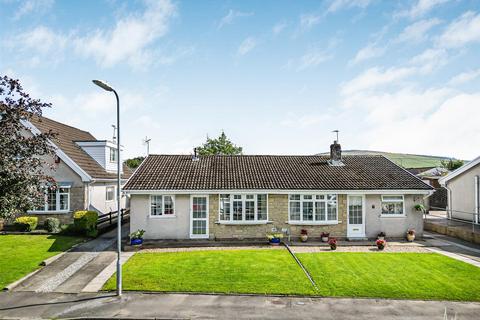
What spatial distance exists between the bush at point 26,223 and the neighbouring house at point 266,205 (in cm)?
768

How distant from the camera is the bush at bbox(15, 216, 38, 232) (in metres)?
22.8

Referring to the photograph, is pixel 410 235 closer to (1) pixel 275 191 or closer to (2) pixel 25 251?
(1) pixel 275 191

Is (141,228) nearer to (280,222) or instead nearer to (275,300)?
(280,222)

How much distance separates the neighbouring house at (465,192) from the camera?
25234mm

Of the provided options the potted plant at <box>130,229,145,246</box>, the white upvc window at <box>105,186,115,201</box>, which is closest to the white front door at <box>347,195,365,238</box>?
the potted plant at <box>130,229,145,246</box>

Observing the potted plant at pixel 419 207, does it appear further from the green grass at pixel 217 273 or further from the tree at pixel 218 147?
the tree at pixel 218 147

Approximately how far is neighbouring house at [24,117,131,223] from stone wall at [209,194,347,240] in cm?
1030

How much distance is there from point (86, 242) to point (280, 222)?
1213 cm

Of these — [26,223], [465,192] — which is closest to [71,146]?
[26,223]

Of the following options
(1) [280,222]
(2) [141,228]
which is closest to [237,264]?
(1) [280,222]

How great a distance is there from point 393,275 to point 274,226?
26.8 ft

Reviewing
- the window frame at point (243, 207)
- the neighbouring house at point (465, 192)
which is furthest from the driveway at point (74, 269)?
the neighbouring house at point (465, 192)

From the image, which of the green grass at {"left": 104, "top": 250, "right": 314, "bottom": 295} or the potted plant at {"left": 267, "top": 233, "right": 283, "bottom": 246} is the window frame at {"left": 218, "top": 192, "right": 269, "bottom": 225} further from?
the green grass at {"left": 104, "top": 250, "right": 314, "bottom": 295}

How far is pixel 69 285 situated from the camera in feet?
46.0
